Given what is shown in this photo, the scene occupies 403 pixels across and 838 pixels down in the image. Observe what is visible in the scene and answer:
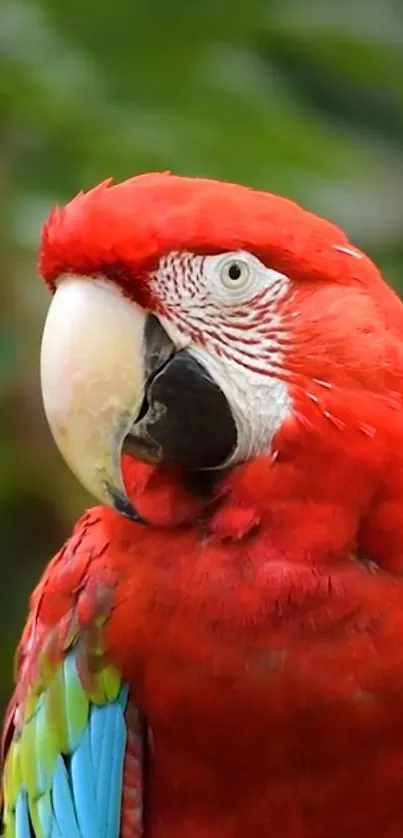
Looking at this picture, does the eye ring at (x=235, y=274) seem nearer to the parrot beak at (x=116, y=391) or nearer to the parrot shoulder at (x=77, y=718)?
the parrot beak at (x=116, y=391)

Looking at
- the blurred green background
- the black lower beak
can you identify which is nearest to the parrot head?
the black lower beak

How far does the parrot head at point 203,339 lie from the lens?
0.80 m

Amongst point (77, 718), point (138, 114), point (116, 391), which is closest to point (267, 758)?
point (77, 718)

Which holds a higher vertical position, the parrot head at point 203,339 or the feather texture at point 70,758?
the parrot head at point 203,339

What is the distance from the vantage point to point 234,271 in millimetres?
826

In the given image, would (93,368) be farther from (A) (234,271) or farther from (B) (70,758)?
(B) (70,758)

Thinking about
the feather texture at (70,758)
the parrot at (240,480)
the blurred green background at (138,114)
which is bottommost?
the feather texture at (70,758)

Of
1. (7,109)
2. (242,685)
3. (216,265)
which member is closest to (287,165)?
(7,109)

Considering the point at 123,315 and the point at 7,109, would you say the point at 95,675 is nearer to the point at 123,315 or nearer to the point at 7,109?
the point at 123,315

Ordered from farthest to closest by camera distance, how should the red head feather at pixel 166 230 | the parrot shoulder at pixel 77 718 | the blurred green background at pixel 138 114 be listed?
the blurred green background at pixel 138 114 → the parrot shoulder at pixel 77 718 → the red head feather at pixel 166 230

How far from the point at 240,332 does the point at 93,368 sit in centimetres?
11

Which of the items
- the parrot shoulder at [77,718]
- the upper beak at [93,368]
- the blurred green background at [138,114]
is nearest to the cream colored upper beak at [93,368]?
the upper beak at [93,368]

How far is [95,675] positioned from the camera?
3.08 ft

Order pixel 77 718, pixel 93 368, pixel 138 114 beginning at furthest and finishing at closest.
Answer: pixel 138 114
pixel 77 718
pixel 93 368
